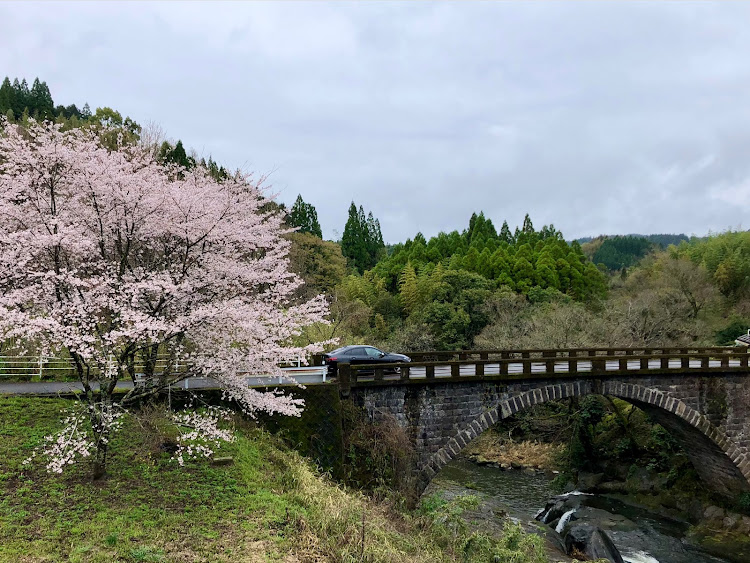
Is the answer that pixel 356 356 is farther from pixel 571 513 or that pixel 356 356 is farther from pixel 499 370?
pixel 571 513

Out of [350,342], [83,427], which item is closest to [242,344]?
[83,427]

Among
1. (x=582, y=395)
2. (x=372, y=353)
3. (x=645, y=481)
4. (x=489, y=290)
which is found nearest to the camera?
(x=372, y=353)

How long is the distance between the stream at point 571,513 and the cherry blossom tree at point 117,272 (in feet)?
48.1

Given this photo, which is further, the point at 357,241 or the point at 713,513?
the point at 357,241

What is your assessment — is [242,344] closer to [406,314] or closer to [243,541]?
[243,541]

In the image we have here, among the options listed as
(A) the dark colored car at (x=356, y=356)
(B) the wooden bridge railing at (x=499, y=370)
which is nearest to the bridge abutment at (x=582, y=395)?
(B) the wooden bridge railing at (x=499, y=370)

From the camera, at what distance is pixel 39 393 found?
16.4 meters

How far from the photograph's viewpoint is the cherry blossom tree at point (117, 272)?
11578mm

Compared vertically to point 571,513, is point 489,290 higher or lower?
higher

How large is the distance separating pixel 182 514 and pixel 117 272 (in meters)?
5.98

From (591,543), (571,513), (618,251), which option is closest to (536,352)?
(571,513)

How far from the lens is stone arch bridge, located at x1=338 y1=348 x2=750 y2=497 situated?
1900cm

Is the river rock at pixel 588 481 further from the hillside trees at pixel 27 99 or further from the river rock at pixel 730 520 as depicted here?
the hillside trees at pixel 27 99

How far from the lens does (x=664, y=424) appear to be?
26047 mm
